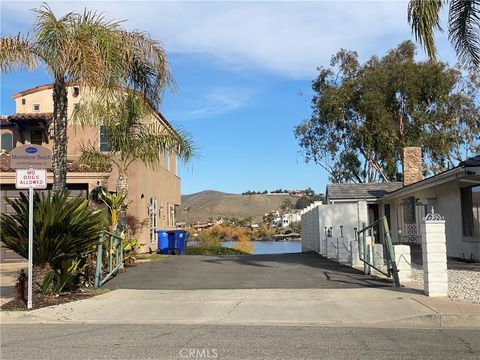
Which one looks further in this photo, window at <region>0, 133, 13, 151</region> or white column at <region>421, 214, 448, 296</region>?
window at <region>0, 133, 13, 151</region>

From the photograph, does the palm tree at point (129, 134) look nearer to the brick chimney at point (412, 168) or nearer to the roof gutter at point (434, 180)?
the roof gutter at point (434, 180)

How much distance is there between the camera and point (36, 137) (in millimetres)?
22812

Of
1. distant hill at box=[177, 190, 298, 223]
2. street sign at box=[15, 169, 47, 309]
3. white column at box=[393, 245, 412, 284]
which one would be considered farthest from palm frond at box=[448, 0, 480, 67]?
distant hill at box=[177, 190, 298, 223]

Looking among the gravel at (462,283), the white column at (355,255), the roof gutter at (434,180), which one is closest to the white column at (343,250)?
the white column at (355,255)

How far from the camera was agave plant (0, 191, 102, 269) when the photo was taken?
416 inches

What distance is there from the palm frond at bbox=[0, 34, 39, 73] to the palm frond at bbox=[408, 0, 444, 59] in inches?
347

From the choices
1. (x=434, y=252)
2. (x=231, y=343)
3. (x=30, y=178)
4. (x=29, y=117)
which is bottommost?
(x=231, y=343)

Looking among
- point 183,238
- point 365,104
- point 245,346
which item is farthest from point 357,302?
point 365,104

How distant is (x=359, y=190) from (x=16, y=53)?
20203 millimetres

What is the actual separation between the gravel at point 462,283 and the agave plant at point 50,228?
7200mm

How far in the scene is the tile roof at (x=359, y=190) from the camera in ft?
91.4

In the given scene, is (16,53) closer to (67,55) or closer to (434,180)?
(67,55)

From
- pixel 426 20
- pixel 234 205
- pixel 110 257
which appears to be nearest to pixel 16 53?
pixel 110 257

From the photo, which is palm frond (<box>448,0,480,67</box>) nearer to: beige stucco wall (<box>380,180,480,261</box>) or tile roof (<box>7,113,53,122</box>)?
beige stucco wall (<box>380,180,480,261</box>)
